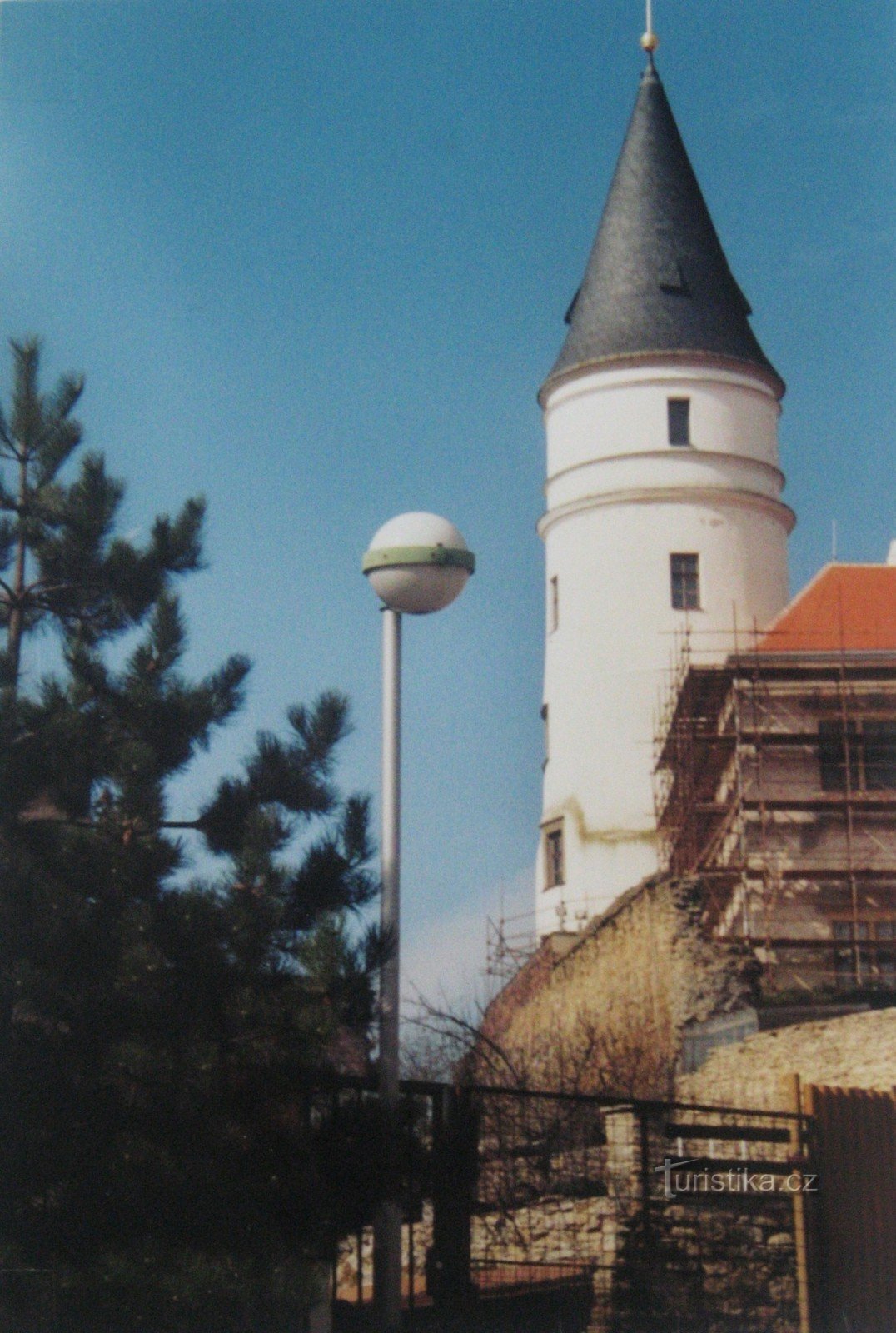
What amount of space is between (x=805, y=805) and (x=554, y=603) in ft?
27.0

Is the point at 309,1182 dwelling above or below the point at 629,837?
below

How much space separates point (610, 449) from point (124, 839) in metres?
27.2

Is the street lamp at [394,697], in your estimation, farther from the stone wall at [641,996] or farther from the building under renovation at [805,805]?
the building under renovation at [805,805]

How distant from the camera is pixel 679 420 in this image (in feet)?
117

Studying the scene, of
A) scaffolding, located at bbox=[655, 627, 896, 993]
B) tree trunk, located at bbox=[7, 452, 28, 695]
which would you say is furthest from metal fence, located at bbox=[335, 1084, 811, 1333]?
scaffolding, located at bbox=[655, 627, 896, 993]

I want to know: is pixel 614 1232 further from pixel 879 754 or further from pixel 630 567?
pixel 630 567

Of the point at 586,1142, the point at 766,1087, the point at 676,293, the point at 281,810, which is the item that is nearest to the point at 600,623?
the point at 676,293

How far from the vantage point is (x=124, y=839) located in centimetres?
884

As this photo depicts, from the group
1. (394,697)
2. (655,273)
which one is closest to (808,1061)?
(394,697)

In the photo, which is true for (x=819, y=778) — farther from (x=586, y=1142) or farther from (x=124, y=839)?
(x=124, y=839)

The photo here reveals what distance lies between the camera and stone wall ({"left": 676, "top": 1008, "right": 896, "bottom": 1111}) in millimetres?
18578

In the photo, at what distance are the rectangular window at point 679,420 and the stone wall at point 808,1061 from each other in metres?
16.3

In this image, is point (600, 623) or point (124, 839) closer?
point (124, 839)

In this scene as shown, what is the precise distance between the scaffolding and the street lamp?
1888cm
